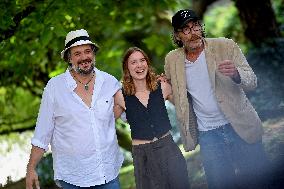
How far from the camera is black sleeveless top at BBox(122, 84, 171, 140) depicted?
5.05 meters

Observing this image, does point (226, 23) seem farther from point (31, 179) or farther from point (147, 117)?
point (31, 179)

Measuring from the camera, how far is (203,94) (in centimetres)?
526

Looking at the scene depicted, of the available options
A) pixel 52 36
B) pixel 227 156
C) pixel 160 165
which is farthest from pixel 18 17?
pixel 227 156

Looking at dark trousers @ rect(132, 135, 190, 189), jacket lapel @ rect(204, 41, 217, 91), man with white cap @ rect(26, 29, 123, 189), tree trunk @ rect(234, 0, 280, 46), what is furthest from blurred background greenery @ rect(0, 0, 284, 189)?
dark trousers @ rect(132, 135, 190, 189)

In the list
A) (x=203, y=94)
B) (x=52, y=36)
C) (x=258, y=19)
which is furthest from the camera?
(x=258, y=19)

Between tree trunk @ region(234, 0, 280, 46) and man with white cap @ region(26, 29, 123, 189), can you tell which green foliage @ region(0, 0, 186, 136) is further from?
tree trunk @ region(234, 0, 280, 46)

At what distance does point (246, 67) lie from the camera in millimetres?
5012

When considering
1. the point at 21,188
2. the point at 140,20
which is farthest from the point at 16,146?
the point at 140,20

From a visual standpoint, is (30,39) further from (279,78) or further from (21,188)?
(279,78)

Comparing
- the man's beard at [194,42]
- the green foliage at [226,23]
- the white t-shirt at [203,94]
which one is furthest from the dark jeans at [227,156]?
the green foliage at [226,23]

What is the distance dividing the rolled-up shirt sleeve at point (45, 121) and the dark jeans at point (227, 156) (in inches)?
66.6

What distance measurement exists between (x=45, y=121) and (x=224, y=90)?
1934 millimetres

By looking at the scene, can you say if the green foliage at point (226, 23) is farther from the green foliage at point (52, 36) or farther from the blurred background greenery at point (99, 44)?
the green foliage at point (52, 36)

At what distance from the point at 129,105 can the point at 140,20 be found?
20.6 ft
